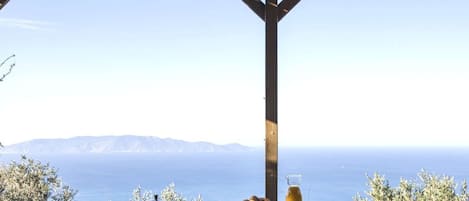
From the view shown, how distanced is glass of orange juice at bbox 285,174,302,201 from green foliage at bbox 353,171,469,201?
7.34 m

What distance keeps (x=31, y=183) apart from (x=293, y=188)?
288 inches

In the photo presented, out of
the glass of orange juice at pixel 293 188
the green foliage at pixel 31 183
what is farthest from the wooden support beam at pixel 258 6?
the green foliage at pixel 31 183

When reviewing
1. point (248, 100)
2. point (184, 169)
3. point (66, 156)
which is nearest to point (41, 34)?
point (66, 156)

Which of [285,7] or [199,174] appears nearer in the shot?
[285,7]

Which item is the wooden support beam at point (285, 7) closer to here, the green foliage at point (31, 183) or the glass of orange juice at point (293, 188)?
the glass of orange juice at point (293, 188)

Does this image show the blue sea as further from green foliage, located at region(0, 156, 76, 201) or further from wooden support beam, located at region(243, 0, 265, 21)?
wooden support beam, located at region(243, 0, 265, 21)

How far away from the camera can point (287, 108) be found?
27906 millimetres

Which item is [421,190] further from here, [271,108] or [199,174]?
[199,174]

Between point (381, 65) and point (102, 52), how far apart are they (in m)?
12.9

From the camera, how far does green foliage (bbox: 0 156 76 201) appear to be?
7.71 meters

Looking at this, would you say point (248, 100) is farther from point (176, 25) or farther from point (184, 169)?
point (184, 169)

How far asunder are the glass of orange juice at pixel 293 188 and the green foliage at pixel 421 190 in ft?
24.1

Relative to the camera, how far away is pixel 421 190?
9016 mm

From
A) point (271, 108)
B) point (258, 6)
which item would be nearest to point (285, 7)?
point (258, 6)
